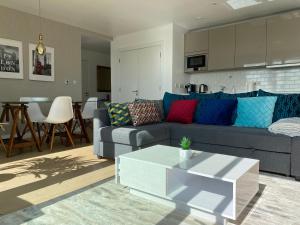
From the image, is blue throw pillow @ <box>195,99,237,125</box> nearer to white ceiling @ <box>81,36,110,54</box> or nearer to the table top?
the table top

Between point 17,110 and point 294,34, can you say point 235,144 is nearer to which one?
point 294,34

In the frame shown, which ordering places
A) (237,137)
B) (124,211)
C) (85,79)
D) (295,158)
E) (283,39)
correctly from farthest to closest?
(85,79), (283,39), (237,137), (295,158), (124,211)

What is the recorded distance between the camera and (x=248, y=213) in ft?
5.46

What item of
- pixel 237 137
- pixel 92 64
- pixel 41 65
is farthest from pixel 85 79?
pixel 237 137

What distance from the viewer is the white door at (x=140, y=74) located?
5688 millimetres

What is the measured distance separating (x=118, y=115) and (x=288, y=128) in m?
1.98

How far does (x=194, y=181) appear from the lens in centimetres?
192

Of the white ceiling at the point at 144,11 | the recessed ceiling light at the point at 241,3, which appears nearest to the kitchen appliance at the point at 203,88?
the white ceiling at the point at 144,11

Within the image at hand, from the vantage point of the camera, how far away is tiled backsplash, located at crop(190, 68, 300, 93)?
4.46m

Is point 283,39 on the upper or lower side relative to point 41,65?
upper

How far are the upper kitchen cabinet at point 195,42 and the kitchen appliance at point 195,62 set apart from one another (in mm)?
113

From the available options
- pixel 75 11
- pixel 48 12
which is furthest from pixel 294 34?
pixel 48 12

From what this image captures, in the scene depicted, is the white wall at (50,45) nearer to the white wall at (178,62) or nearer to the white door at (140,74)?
the white door at (140,74)

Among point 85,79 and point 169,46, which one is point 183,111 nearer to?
point 169,46
